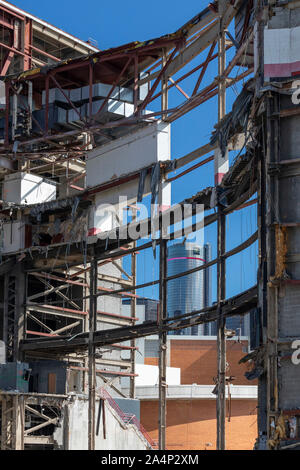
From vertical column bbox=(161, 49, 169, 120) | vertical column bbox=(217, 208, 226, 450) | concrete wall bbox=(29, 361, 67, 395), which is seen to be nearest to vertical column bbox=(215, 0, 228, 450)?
vertical column bbox=(217, 208, 226, 450)

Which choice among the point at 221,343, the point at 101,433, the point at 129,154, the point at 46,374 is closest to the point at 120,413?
the point at 101,433

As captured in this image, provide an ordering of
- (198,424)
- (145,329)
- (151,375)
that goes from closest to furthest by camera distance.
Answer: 1. (145,329)
2. (198,424)
3. (151,375)

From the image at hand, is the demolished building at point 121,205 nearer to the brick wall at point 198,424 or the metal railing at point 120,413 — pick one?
the metal railing at point 120,413

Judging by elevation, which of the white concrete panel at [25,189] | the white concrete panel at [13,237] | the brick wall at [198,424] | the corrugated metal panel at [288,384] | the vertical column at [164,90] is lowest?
the brick wall at [198,424]

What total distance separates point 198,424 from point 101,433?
512 inches

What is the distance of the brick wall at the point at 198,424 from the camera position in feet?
191

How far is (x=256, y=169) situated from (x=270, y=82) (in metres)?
3.72

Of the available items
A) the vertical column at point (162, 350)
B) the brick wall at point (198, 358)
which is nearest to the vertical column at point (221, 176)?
the vertical column at point (162, 350)

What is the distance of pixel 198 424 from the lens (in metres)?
58.3

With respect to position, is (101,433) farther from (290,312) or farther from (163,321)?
(290,312)

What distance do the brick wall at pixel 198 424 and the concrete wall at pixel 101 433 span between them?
9565 mm

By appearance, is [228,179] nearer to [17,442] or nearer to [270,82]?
[270,82]

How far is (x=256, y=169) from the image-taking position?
105ft
